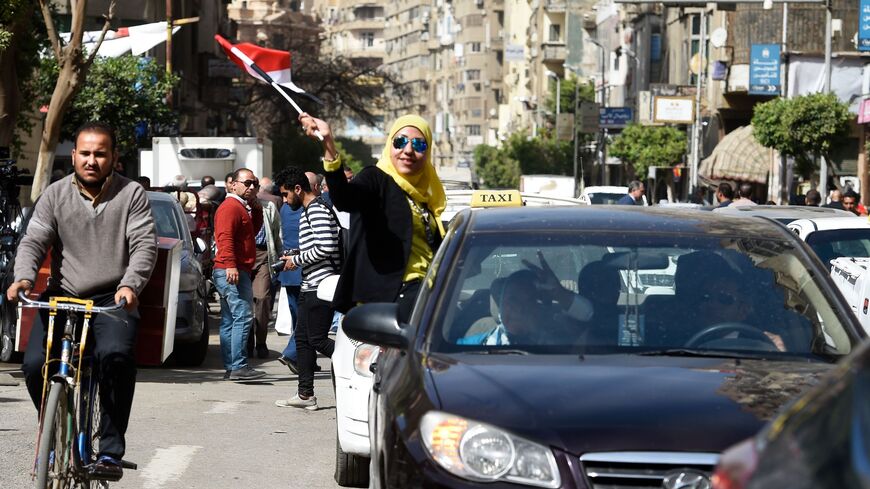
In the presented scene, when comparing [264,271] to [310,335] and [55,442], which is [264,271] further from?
[55,442]

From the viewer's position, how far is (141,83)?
4069 centimetres

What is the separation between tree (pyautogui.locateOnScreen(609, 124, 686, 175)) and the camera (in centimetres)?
7125

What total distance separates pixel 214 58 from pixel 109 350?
66.0 m

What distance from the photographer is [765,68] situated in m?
50.4

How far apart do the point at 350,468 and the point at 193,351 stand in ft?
22.6

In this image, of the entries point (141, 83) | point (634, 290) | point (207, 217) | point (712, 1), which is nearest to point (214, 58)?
point (141, 83)

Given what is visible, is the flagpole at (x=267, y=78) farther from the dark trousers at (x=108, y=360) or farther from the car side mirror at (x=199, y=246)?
the car side mirror at (x=199, y=246)

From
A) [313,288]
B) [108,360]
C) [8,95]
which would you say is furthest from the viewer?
[8,95]

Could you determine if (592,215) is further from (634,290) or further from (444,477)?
(444,477)

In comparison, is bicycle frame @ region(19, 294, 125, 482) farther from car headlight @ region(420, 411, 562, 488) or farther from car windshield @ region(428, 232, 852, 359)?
car headlight @ region(420, 411, 562, 488)

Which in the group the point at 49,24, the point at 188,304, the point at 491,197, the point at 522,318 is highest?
the point at 49,24

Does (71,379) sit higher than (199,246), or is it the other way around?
(71,379)

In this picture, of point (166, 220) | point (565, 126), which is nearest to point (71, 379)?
point (166, 220)

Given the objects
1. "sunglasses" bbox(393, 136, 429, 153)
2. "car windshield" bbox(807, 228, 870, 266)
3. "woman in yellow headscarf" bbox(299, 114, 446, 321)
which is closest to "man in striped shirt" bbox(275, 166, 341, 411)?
"woman in yellow headscarf" bbox(299, 114, 446, 321)
